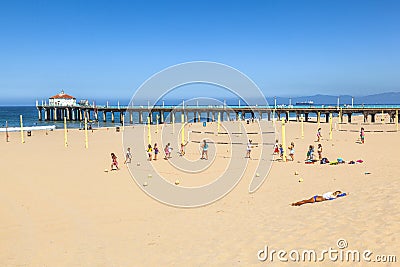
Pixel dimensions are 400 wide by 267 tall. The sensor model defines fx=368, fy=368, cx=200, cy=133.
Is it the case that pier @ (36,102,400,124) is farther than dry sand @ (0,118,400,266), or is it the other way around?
pier @ (36,102,400,124)

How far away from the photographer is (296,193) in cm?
1002

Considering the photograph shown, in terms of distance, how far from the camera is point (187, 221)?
25.6ft

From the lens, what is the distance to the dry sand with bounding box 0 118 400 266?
231 inches

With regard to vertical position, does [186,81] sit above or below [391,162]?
above

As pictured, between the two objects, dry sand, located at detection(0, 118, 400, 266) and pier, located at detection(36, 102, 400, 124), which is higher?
pier, located at detection(36, 102, 400, 124)

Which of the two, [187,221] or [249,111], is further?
[249,111]

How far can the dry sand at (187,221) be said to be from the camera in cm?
586

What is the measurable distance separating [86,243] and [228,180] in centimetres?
677

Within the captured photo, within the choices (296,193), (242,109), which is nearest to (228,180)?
(296,193)

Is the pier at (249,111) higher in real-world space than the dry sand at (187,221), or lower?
higher

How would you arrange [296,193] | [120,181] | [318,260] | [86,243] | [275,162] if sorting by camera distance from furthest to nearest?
[275,162] < [120,181] < [296,193] < [86,243] < [318,260]

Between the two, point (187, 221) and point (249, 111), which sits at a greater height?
point (249, 111)

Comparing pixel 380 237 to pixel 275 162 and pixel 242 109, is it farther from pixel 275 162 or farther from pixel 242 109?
pixel 242 109

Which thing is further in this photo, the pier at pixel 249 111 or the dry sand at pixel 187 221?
the pier at pixel 249 111
